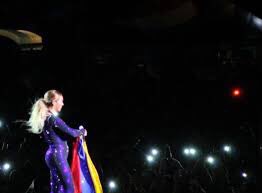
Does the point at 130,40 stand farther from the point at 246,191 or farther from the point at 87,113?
the point at 246,191

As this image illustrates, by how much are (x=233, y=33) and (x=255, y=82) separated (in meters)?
1.20

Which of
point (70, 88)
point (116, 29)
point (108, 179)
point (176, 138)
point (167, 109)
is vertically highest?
point (116, 29)

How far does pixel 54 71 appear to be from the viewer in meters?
6.79

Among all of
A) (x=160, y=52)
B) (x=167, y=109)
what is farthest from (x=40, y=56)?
(x=167, y=109)

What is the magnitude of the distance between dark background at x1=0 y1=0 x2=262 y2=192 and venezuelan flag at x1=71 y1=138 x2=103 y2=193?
2.20 metres

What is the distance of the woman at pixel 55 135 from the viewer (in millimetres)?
4129

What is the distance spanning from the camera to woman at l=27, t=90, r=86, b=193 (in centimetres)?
413

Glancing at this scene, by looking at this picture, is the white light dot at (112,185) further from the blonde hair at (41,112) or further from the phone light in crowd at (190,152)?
the blonde hair at (41,112)

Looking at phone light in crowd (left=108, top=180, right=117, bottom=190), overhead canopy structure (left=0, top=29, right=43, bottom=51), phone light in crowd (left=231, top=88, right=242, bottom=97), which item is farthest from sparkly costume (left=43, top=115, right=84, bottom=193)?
phone light in crowd (left=231, top=88, right=242, bottom=97)

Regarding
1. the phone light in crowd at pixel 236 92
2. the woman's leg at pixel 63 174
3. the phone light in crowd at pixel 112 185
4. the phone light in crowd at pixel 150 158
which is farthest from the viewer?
the phone light in crowd at pixel 236 92

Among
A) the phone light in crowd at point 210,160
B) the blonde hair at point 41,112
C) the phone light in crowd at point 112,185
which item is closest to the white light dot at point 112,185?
the phone light in crowd at point 112,185

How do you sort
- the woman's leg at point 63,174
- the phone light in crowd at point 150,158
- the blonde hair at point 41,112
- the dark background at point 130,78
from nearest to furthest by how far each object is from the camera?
1. the woman's leg at point 63,174
2. the blonde hair at point 41,112
3. the phone light in crowd at point 150,158
4. the dark background at point 130,78

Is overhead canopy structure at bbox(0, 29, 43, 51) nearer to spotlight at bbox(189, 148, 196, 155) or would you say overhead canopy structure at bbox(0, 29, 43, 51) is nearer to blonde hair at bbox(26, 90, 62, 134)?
blonde hair at bbox(26, 90, 62, 134)

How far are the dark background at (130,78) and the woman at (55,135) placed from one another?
90.2 inches
